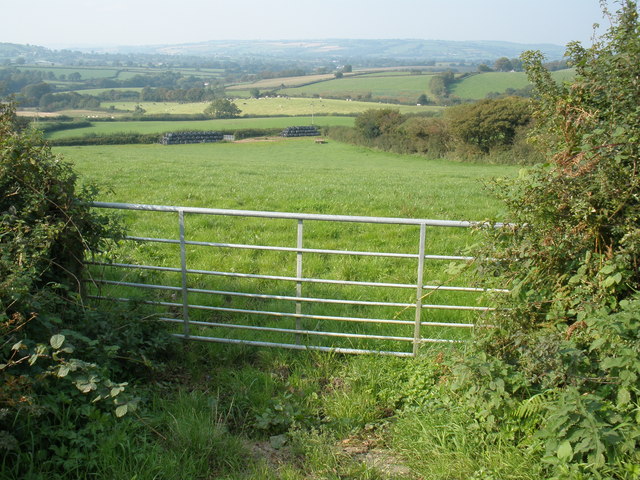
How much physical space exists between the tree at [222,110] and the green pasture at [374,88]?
72.8 ft

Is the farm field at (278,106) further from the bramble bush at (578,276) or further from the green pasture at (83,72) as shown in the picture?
the bramble bush at (578,276)

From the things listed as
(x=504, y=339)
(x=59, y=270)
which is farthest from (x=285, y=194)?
(x=504, y=339)

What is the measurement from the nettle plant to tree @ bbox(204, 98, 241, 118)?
69984mm

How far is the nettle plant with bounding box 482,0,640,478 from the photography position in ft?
10.6

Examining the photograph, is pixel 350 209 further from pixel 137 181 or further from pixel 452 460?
pixel 452 460

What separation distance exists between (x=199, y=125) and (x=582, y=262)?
59.8 metres

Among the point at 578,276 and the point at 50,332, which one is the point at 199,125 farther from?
the point at 578,276

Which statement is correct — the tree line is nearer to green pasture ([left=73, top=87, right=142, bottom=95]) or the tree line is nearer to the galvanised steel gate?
the galvanised steel gate

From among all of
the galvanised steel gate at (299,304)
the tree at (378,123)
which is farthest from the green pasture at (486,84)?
the galvanised steel gate at (299,304)

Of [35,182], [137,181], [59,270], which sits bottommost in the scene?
[137,181]

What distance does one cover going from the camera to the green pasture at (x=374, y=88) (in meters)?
85.8

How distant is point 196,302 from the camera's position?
6113mm

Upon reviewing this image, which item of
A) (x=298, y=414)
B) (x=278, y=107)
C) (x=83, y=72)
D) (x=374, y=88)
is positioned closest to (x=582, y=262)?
(x=298, y=414)

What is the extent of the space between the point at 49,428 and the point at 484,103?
4103cm
